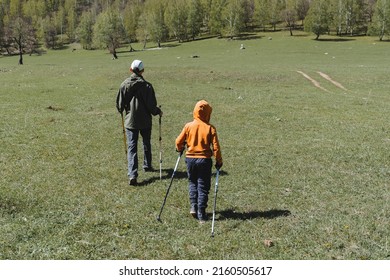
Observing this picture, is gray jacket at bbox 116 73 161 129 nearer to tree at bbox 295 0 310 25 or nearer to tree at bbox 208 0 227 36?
tree at bbox 208 0 227 36

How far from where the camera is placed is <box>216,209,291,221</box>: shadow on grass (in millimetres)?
10961

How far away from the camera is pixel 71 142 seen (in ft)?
63.8

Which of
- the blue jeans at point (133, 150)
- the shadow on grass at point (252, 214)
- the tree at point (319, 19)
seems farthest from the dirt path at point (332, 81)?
the tree at point (319, 19)

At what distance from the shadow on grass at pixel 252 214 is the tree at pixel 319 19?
4970 inches

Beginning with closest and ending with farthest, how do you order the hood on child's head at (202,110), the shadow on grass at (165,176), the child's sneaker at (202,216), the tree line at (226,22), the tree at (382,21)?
the hood on child's head at (202,110)
the child's sneaker at (202,216)
the shadow on grass at (165,176)
the tree at (382,21)
the tree line at (226,22)

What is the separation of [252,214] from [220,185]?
2.62 metres

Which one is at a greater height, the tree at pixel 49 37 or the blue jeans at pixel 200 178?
the tree at pixel 49 37

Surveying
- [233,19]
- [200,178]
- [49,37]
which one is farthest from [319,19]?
[200,178]

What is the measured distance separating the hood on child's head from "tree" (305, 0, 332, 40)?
12711cm

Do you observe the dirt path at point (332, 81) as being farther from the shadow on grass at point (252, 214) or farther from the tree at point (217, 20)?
the tree at point (217, 20)

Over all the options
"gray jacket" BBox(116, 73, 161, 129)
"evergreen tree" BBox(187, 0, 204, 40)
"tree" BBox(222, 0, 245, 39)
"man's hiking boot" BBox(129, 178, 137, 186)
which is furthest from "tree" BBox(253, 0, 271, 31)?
"man's hiking boot" BBox(129, 178, 137, 186)

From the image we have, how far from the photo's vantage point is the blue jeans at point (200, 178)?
1024cm

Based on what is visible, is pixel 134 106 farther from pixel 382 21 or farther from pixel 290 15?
pixel 290 15

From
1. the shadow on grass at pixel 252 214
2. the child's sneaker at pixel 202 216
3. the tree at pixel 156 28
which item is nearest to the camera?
the child's sneaker at pixel 202 216
